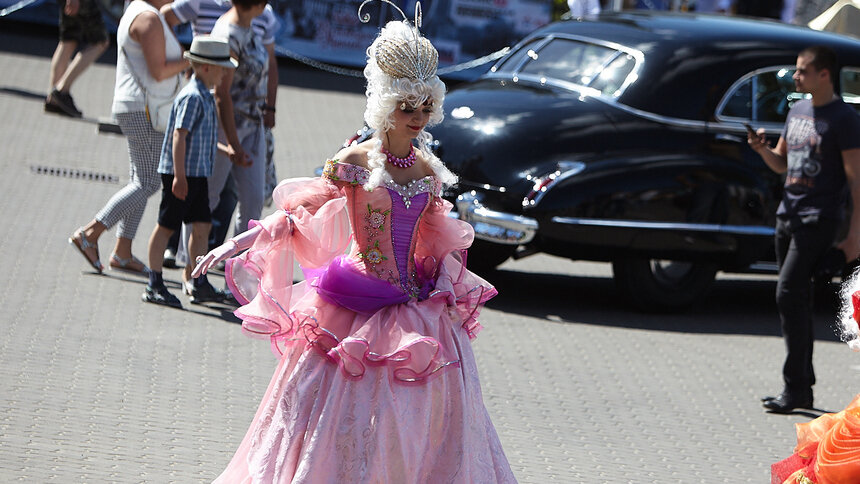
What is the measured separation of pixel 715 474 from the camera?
5.52 meters

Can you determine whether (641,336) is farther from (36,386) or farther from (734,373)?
(36,386)

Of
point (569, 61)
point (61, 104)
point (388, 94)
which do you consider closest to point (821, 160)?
point (569, 61)

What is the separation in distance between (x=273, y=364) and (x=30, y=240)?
2.74 m

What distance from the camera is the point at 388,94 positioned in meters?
4.19

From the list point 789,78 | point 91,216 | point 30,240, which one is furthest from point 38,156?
point 789,78

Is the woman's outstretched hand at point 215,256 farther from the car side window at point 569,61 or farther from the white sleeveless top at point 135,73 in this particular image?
the car side window at point 569,61

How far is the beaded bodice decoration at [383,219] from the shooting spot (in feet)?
13.9

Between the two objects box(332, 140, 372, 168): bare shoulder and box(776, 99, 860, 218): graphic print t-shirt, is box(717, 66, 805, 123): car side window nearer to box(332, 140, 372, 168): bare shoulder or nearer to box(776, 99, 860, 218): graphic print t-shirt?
box(776, 99, 860, 218): graphic print t-shirt

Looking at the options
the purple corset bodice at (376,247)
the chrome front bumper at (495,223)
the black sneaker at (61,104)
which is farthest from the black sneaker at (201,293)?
the black sneaker at (61,104)

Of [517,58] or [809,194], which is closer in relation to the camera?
[809,194]

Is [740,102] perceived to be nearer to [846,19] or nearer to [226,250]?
[226,250]

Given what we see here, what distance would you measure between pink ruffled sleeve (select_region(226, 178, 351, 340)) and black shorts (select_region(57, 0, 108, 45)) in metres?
9.19

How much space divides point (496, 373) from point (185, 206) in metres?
2.05

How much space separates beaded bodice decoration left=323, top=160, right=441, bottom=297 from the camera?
13.9 ft
